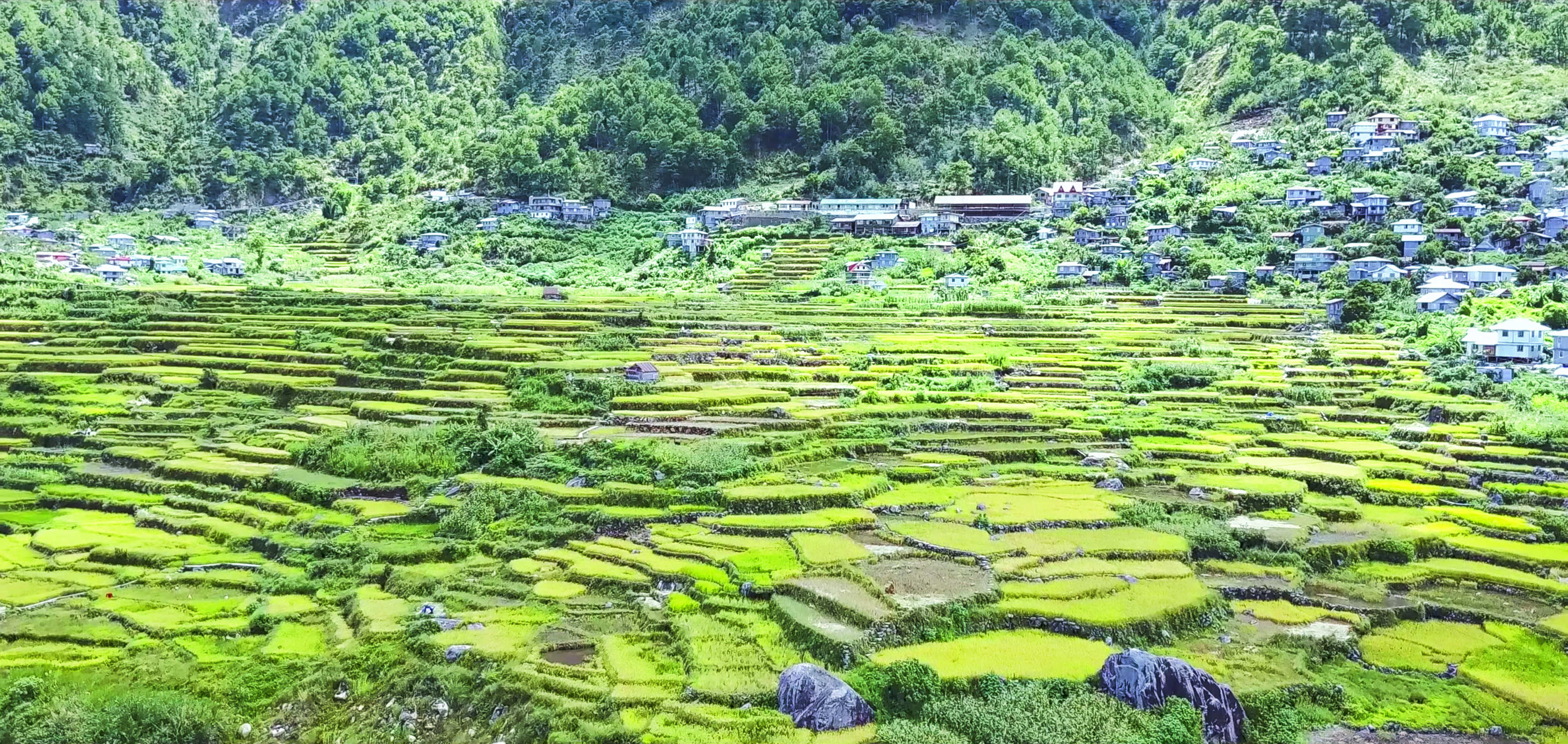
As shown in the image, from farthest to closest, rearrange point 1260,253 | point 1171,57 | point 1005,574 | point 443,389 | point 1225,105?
point 1171,57
point 1225,105
point 1260,253
point 443,389
point 1005,574

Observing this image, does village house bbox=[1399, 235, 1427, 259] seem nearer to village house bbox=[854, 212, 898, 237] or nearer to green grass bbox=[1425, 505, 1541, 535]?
village house bbox=[854, 212, 898, 237]

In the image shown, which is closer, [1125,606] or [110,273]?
[1125,606]

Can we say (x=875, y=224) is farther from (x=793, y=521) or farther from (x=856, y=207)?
(x=793, y=521)

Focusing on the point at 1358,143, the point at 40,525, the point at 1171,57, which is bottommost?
the point at 40,525

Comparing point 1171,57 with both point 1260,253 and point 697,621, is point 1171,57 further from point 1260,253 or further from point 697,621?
point 697,621

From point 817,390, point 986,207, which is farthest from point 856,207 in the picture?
point 817,390

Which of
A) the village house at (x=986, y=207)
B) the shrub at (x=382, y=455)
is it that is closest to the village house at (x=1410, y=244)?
the village house at (x=986, y=207)

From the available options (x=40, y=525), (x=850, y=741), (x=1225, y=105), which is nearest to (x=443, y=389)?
(x=40, y=525)

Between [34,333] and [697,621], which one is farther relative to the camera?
[34,333]
